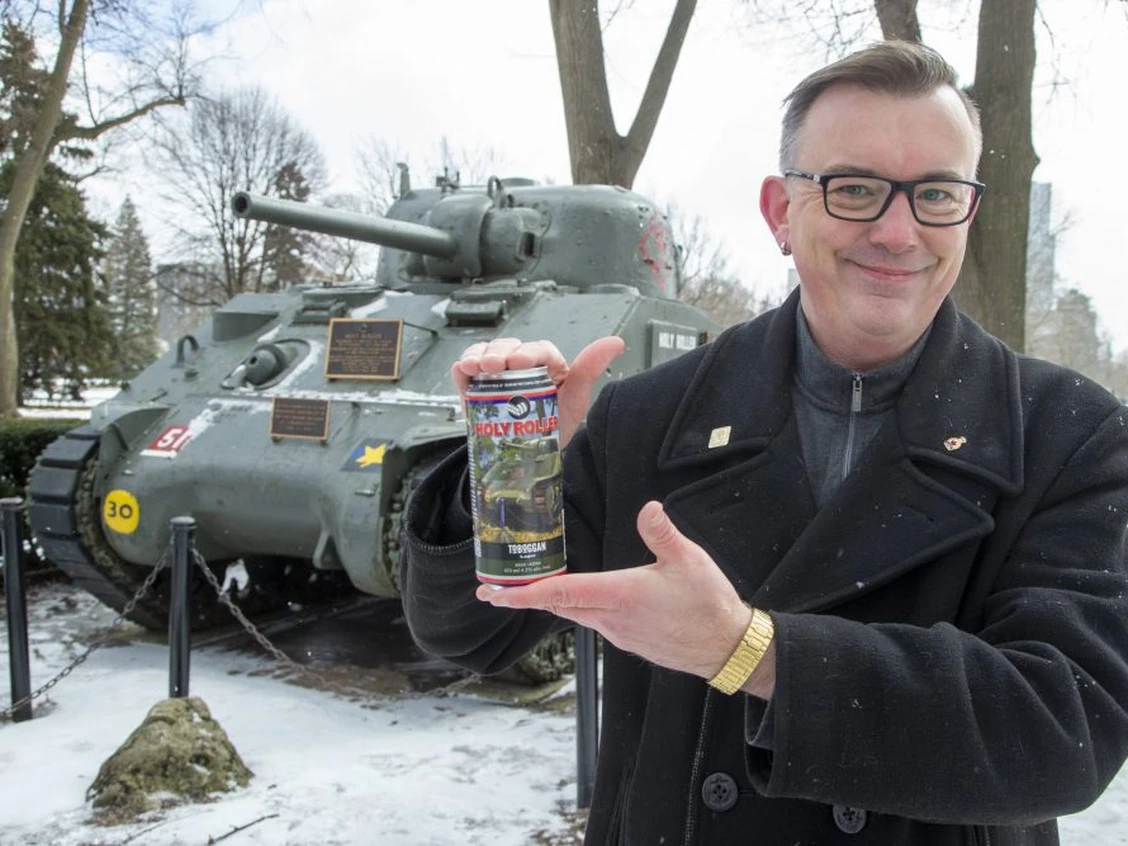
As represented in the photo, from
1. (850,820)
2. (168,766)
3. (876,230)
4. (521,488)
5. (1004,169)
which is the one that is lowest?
(168,766)

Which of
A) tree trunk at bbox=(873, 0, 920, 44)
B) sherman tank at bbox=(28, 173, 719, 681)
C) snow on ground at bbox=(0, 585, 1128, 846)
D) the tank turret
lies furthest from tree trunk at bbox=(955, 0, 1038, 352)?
snow on ground at bbox=(0, 585, 1128, 846)

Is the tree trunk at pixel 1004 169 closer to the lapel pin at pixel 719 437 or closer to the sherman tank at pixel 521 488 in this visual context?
the lapel pin at pixel 719 437

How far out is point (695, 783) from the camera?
176 cm

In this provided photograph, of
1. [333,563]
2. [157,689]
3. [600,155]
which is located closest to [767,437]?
[333,563]

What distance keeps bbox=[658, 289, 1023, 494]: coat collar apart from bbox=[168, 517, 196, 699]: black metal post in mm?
4147

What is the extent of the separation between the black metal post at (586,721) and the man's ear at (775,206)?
3016 millimetres

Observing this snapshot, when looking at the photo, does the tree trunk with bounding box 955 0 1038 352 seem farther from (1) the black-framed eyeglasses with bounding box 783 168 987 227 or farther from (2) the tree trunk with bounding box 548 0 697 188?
(1) the black-framed eyeglasses with bounding box 783 168 987 227

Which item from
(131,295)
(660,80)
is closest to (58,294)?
(131,295)

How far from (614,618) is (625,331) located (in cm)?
546

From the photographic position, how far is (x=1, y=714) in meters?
5.74

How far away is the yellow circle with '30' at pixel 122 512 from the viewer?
6.69 metres

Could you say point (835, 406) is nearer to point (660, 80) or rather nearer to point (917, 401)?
point (917, 401)

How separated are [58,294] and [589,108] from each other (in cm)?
2393

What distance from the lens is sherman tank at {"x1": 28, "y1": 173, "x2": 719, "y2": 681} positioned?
6.15m
